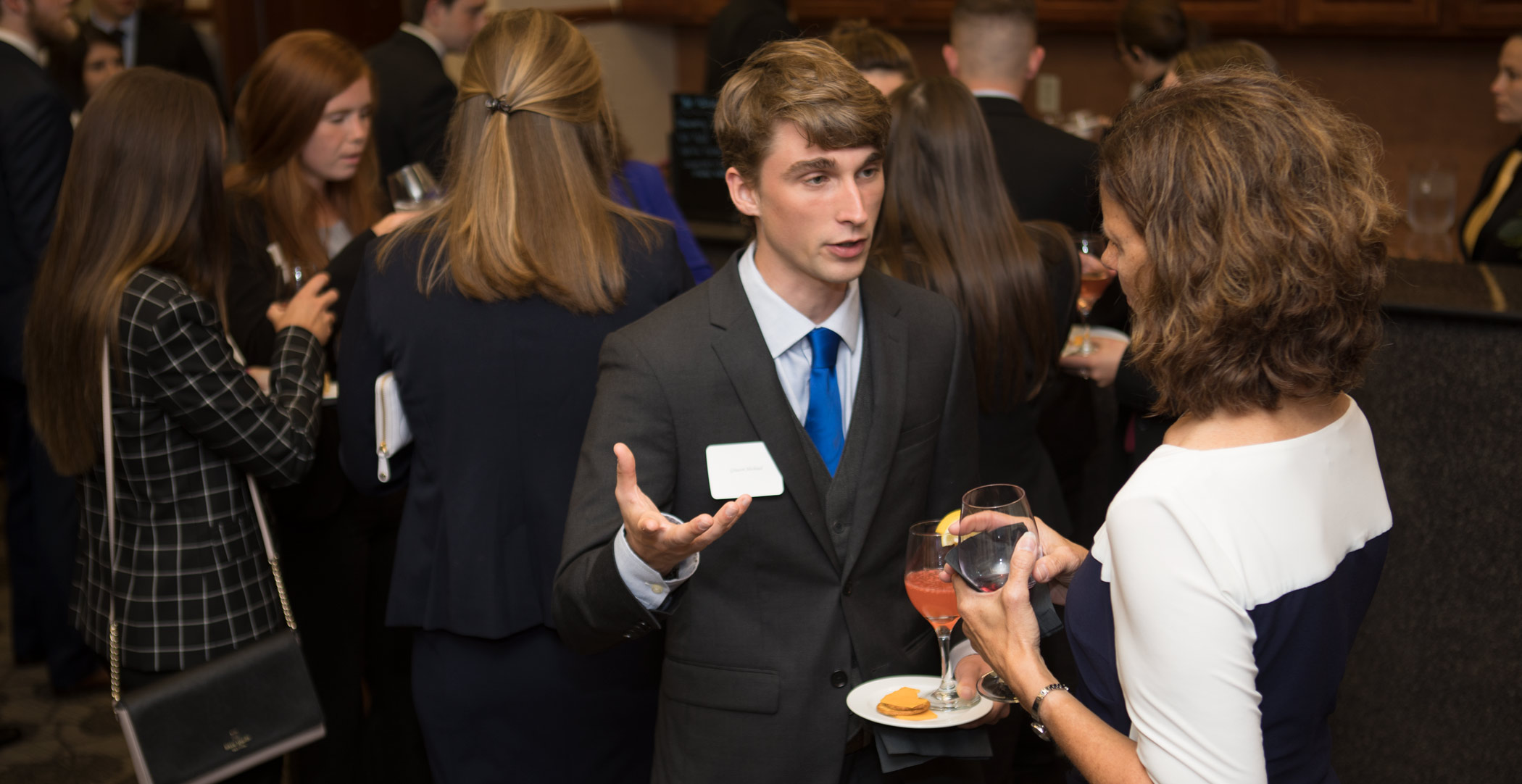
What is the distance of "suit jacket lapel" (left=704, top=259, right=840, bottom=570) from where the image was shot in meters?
1.53

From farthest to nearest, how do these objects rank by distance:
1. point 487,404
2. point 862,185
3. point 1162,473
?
point 487,404 → point 862,185 → point 1162,473

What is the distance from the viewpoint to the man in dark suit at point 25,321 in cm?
306

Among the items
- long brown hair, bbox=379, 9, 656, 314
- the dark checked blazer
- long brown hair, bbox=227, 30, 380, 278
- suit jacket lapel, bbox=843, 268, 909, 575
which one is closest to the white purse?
long brown hair, bbox=379, 9, 656, 314

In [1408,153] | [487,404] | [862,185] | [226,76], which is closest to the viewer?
[862,185]

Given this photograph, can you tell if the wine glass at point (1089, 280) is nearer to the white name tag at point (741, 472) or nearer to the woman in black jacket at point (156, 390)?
the white name tag at point (741, 472)

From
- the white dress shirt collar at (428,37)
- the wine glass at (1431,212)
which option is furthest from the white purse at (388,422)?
the wine glass at (1431,212)

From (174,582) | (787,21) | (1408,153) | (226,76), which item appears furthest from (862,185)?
(226,76)

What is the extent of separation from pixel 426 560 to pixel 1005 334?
116 cm

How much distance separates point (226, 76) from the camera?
694 cm

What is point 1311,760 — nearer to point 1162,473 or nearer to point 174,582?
point 1162,473

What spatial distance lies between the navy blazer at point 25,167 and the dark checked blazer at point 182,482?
49.4 inches

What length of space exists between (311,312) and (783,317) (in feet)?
3.93

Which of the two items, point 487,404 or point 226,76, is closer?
point 487,404

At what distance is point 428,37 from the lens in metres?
4.14
